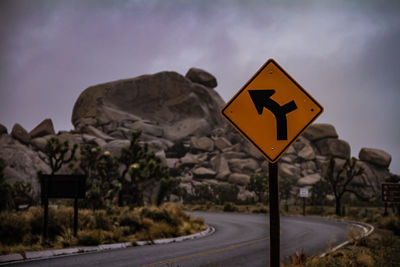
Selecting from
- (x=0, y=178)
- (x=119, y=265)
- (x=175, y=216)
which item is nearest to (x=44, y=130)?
(x=0, y=178)

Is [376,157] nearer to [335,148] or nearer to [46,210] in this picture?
[335,148]

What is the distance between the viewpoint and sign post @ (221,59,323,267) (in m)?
4.52

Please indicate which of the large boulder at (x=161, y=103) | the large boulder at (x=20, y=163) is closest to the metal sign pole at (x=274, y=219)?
the large boulder at (x=20, y=163)

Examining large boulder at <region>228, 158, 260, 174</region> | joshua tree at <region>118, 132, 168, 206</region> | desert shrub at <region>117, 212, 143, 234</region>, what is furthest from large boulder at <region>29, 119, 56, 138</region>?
desert shrub at <region>117, 212, 143, 234</region>

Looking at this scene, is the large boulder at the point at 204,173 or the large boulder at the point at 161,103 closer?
the large boulder at the point at 204,173

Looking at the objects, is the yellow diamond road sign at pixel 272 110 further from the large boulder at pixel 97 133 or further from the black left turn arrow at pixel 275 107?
the large boulder at pixel 97 133

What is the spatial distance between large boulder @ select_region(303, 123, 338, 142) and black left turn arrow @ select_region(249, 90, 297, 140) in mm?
93273

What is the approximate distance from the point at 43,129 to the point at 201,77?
5177 cm

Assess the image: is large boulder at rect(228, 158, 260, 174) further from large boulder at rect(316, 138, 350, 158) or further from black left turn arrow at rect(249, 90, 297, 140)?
black left turn arrow at rect(249, 90, 297, 140)

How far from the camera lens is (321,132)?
93.9 metres

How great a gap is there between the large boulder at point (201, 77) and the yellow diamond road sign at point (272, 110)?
111266mm

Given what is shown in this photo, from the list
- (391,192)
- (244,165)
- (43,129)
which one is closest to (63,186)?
(391,192)

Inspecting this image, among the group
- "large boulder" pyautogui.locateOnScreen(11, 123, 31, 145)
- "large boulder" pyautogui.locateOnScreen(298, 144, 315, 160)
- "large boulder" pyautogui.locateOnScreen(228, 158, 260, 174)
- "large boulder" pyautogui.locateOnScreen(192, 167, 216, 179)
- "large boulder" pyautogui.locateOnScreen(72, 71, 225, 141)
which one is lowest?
"large boulder" pyautogui.locateOnScreen(192, 167, 216, 179)

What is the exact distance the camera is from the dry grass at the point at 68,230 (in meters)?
12.4
